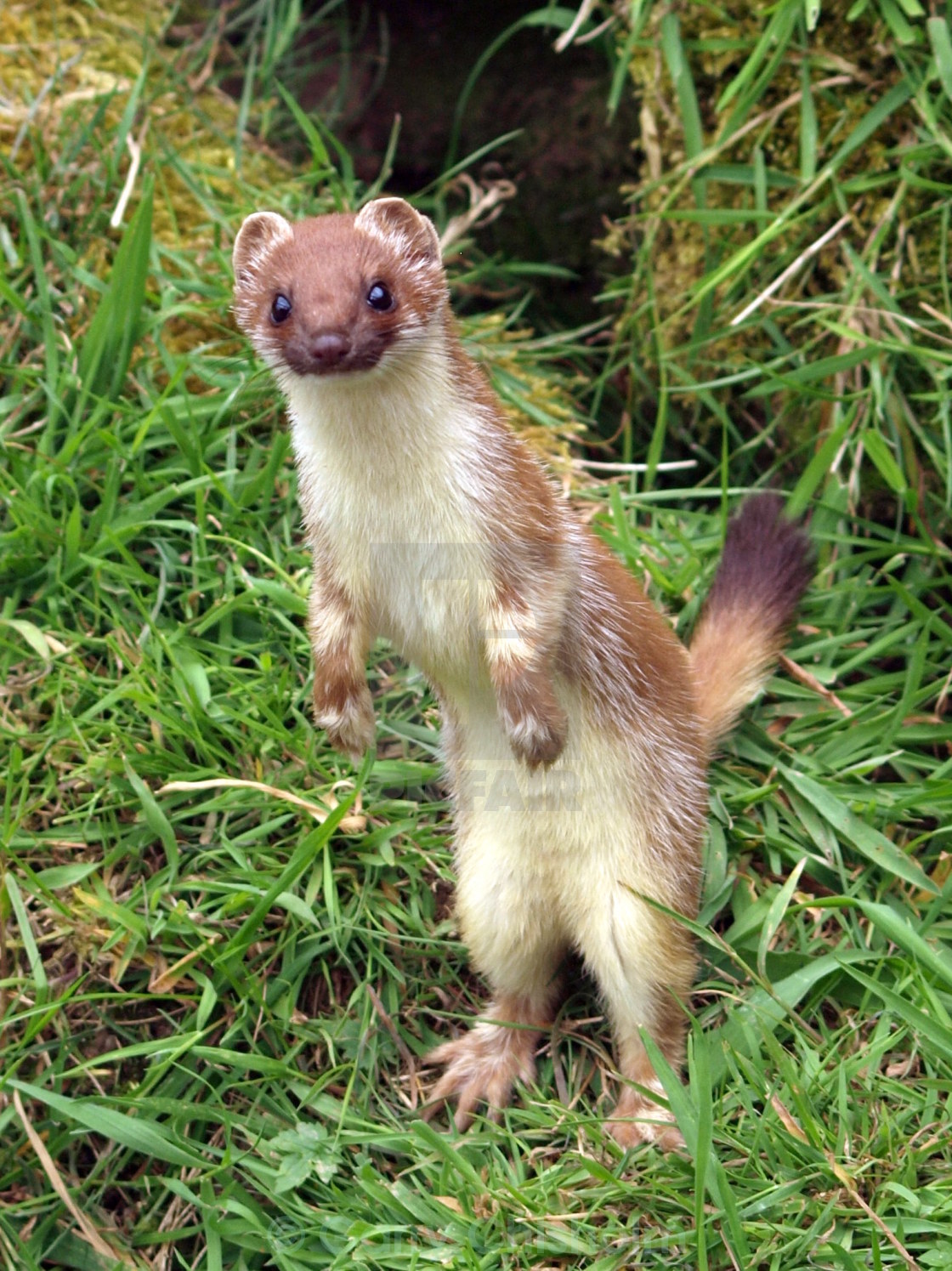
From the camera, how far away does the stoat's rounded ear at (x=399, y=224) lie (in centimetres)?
273

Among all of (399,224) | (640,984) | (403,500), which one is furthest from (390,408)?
(640,984)

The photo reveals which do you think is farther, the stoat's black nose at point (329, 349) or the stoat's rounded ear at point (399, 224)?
the stoat's rounded ear at point (399, 224)

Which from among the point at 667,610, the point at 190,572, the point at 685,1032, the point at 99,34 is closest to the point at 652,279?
the point at 667,610

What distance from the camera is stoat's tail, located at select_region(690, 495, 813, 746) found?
3.51m

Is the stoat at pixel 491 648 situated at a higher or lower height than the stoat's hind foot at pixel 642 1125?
higher

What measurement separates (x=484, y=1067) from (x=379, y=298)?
5.66ft

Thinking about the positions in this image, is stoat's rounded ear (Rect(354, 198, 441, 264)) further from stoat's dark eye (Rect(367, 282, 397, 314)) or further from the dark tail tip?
the dark tail tip

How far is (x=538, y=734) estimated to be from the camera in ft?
9.39

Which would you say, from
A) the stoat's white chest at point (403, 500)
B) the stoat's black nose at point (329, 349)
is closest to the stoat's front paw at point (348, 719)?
the stoat's white chest at point (403, 500)

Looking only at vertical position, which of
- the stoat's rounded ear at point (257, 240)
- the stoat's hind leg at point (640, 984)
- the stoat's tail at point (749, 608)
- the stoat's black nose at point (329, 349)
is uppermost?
the stoat's rounded ear at point (257, 240)

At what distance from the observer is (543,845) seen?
→ 3.08m

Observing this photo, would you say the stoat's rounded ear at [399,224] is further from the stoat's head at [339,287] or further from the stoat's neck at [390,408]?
the stoat's neck at [390,408]

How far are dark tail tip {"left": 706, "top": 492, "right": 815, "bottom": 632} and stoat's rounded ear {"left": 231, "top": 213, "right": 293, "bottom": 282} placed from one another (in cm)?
144

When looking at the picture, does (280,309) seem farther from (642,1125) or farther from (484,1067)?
(642,1125)
